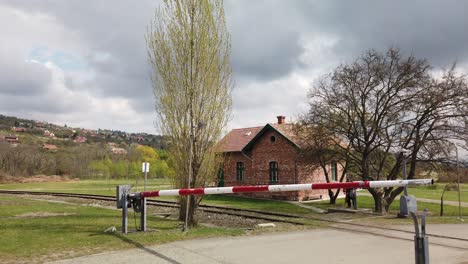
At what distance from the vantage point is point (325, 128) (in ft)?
71.1

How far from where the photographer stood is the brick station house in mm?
30000

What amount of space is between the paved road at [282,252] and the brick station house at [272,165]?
17.6 metres

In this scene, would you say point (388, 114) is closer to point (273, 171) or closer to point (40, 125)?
point (273, 171)

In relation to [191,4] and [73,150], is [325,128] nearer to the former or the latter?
[191,4]

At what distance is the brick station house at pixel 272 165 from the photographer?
30000mm

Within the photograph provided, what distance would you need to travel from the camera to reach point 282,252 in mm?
8867

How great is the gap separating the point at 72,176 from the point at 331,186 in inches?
3082

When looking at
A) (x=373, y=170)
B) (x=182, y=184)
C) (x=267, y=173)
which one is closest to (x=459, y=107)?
(x=373, y=170)

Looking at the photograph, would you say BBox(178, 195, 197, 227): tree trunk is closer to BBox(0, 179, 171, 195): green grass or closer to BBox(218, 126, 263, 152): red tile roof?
BBox(0, 179, 171, 195): green grass

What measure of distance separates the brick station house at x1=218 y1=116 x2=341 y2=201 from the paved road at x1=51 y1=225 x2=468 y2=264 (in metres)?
17.6

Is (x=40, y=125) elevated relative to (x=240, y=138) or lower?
elevated

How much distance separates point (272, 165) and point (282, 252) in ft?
76.1

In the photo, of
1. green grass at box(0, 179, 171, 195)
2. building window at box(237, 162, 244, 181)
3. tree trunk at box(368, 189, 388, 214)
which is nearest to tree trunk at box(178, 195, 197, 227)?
tree trunk at box(368, 189, 388, 214)

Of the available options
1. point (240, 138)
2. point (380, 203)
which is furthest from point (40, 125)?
point (380, 203)
